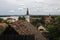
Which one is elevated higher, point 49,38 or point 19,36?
point 19,36

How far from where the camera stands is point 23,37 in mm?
16609

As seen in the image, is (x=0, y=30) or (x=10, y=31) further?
(x=10, y=31)

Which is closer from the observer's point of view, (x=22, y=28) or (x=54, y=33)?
(x=22, y=28)

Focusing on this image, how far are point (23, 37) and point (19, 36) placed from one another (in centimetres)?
26

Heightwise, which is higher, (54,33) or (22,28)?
(22,28)

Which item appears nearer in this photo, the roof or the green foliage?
the roof

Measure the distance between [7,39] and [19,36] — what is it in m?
0.93

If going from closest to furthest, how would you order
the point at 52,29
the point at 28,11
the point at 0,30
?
the point at 0,30 < the point at 52,29 < the point at 28,11

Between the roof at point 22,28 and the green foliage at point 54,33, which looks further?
the green foliage at point 54,33

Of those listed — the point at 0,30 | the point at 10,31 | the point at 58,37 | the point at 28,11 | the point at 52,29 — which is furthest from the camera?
the point at 28,11

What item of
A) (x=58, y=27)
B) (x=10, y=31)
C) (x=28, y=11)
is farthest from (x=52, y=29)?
(x=10, y=31)

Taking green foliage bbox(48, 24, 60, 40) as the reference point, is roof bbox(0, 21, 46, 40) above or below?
above

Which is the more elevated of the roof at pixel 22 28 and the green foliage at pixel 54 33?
the roof at pixel 22 28

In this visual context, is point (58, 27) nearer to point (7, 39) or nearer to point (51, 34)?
point (51, 34)
